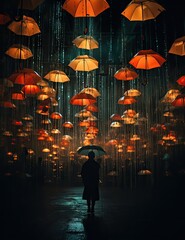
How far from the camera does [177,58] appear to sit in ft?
43.6

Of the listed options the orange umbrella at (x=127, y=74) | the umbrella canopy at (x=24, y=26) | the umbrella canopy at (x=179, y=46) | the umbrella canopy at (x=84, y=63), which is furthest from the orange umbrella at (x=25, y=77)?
the umbrella canopy at (x=179, y=46)

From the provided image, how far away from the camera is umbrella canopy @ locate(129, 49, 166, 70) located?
674 cm

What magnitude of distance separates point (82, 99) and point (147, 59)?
292 centimetres

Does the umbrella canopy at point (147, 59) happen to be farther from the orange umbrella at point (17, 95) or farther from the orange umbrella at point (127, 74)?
the orange umbrella at point (17, 95)

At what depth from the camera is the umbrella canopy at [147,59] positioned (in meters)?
6.74

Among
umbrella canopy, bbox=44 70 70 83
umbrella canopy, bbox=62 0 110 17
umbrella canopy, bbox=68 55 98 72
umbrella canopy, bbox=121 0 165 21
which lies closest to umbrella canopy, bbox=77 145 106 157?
umbrella canopy, bbox=44 70 70 83

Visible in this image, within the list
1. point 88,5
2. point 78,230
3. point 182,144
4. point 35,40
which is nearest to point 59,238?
point 78,230

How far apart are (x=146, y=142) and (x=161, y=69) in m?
8.19

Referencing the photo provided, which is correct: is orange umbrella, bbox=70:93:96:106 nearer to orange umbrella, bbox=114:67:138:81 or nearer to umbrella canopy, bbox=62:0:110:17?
orange umbrella, bbox=114:67:138:81

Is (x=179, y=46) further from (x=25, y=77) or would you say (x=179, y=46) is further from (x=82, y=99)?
(x=25, y=77)

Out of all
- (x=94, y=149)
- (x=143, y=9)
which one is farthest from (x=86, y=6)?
(x=94, y=149)

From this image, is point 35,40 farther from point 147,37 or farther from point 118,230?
point 118,230

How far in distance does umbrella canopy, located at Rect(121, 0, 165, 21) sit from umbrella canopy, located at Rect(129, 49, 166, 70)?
797 millimetres

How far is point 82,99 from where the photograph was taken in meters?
9.20
